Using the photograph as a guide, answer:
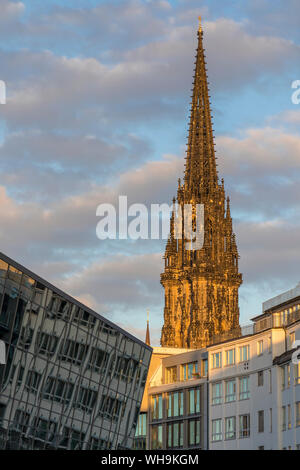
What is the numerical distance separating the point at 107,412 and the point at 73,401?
7668mm

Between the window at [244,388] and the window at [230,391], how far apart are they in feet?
5.60

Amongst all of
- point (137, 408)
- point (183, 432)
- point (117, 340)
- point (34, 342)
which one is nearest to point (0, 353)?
point (34, 342)

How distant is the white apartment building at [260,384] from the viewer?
9500 centimetres

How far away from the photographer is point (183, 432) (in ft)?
394

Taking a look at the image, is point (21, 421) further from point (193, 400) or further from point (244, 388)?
point (193, 400)

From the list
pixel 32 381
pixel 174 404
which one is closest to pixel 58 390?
pixel 32 381

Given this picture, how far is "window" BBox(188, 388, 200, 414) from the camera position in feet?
384

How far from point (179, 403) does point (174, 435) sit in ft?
10.7

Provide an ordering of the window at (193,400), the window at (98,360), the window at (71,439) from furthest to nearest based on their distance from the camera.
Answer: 1. the window at (193,400)
2. the window at (98,360)
3. the window at (71,439)

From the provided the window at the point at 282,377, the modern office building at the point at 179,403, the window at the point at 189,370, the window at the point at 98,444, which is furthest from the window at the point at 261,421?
the window at the point at 189,370

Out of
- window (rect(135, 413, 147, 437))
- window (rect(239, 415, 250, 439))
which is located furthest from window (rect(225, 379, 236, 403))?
window (rect(135, 413, 147, 437))

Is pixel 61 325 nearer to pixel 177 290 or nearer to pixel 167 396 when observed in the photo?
pixel 167 396

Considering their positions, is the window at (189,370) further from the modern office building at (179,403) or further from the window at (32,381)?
the window at (32,381)
